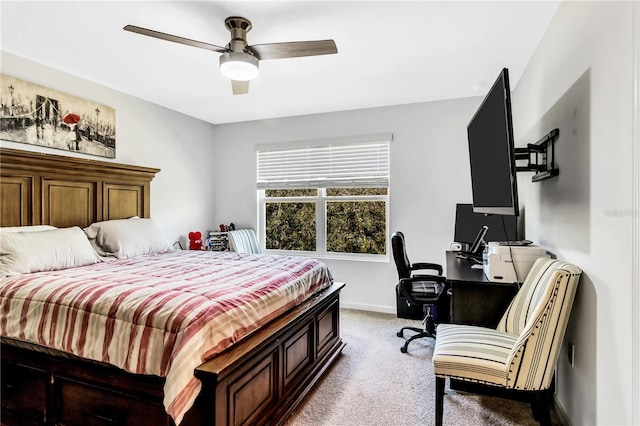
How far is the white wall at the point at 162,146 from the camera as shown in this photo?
3102 millimetres

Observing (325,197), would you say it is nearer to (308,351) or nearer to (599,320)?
(308,351)

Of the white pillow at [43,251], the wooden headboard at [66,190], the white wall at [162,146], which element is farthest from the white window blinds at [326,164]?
the white pillow at [43,251]

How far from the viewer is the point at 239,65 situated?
2.26 m

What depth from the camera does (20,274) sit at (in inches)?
87.7

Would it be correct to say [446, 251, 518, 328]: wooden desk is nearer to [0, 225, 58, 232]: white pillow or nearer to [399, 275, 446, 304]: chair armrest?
[399, 275, 446, 304]: chair armrest

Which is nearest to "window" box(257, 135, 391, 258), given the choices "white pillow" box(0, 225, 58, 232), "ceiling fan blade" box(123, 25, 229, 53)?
"ceiling fan blade" box(123, 25, 229, 53)

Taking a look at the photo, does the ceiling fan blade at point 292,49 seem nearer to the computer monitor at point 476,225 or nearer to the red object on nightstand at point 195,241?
the computer monitor at point 476,225

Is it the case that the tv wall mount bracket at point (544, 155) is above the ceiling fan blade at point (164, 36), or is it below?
below

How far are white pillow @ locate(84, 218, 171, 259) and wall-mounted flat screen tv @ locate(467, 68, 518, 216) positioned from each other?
310 cm

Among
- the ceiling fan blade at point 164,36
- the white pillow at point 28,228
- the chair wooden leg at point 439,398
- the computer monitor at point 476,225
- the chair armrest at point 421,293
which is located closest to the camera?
the chair wooden leg at point 439,398

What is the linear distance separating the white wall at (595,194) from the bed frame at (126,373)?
1.61m

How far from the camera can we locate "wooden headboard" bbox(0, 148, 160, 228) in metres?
2.71

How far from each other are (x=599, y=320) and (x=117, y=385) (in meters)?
2.38

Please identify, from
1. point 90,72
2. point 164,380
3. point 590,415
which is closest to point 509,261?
point 590,415
